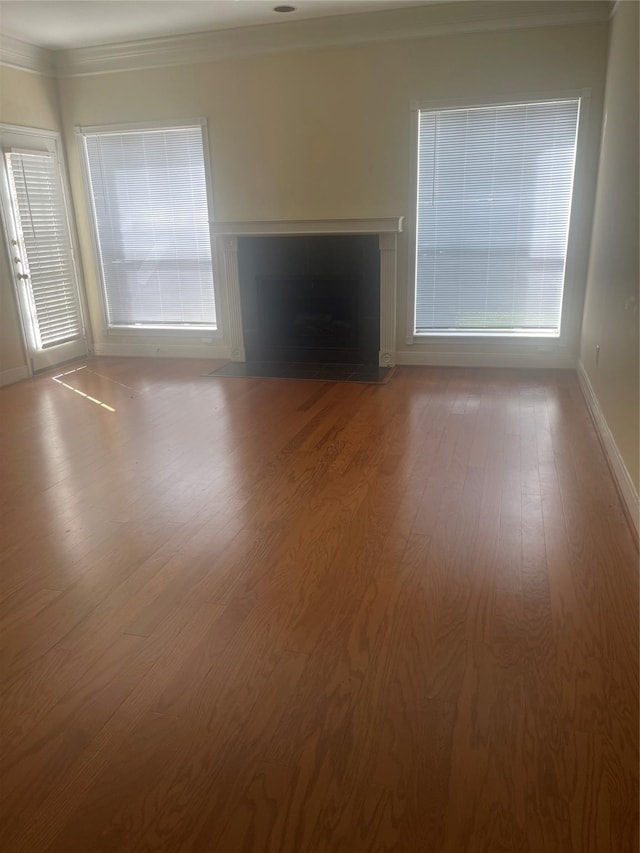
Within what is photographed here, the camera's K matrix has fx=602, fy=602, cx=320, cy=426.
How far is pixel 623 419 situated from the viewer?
2.96 m

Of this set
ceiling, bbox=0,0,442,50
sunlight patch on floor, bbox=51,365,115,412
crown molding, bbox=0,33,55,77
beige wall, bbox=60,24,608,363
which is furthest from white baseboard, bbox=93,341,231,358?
ceiling, bbox=0,0,442,50

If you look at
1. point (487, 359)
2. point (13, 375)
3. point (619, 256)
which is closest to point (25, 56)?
point (13, 375)

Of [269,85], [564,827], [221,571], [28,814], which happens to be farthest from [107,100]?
[564,827]

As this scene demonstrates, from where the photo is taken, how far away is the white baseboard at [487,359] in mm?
5109

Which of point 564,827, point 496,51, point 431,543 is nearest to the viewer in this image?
point 564,827

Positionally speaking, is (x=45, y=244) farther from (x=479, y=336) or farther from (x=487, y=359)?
(x=487, y=359)

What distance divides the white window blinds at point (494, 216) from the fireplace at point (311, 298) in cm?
47

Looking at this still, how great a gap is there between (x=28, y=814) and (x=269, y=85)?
5.24 metres

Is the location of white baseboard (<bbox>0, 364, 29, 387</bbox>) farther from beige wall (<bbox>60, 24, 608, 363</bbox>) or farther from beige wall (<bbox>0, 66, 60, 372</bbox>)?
beige wall (<bbox>60, 24, 608, 363</bbox>)

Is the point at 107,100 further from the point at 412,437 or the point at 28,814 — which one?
the point at 28,814

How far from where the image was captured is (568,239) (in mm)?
4824

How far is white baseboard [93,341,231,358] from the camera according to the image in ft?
19.4

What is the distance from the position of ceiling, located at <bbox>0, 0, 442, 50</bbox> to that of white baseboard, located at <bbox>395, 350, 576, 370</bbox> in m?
2.66

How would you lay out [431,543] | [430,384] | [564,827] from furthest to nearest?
1. [430,384]
2. [431,543]
3. [564,827]
